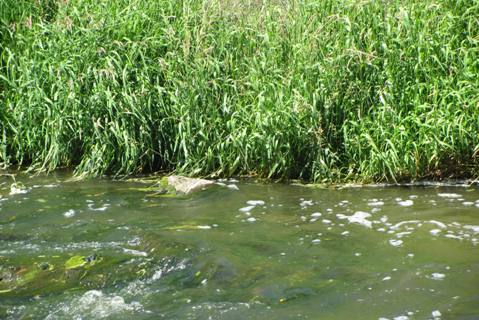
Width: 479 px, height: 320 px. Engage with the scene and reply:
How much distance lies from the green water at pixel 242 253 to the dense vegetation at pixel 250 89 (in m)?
0.47

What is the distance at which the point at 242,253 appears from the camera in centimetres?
586

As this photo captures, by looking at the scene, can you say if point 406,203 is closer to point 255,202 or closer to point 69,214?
point 255,202

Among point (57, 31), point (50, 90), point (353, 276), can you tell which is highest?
point (57, 31)

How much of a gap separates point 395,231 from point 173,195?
99.6 inches

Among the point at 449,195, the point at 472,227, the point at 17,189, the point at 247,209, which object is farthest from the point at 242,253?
the point at 17,189

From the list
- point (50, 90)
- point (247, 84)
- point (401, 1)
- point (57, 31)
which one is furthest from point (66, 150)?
point (401, 1)

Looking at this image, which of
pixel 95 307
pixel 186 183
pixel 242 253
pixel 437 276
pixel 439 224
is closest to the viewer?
pixel 95 307

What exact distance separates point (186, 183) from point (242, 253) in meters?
2.19

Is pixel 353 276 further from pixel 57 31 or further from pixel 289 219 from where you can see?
pixel 57 31

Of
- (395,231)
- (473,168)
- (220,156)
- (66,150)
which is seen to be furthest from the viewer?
(66,150)

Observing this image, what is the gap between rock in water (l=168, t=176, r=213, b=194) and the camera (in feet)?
25.7

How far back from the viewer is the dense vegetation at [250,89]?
25.3 feet

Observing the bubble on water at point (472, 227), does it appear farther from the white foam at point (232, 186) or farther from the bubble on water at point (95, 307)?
the bubble on water at point (95, 307)

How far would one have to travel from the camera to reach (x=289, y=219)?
6746mm
